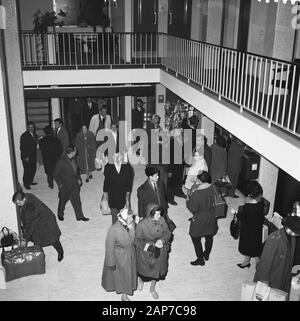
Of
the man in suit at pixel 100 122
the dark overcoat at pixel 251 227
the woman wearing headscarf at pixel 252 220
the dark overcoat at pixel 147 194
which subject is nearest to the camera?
the woman wearing headscarf at pixel 252 220

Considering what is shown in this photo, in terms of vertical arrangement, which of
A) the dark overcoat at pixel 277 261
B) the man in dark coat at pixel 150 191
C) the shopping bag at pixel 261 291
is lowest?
the shopping bag at pixel 261 291

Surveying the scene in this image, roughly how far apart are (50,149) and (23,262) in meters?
3.56

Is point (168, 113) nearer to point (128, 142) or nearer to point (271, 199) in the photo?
point (128, 142)

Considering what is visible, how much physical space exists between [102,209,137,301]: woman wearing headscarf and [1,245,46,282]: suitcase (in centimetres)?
148

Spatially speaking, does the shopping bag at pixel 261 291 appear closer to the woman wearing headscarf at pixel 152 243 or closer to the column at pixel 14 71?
the woman wearing headscarf at pixel 152 243

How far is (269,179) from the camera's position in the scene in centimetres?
898

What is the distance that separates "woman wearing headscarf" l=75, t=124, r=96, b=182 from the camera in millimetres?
10180

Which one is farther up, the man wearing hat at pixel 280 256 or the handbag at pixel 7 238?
the man wearing hat at pixel 280 256

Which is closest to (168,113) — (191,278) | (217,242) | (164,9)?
(164,9)

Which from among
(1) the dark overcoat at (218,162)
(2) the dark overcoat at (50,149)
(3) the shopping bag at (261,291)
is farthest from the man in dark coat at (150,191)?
(2) the dark overcoat at (50,149)

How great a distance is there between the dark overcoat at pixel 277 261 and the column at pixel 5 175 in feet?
13.7

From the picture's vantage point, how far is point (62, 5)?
55.7 feet

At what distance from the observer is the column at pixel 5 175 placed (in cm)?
640

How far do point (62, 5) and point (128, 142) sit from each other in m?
7.49
